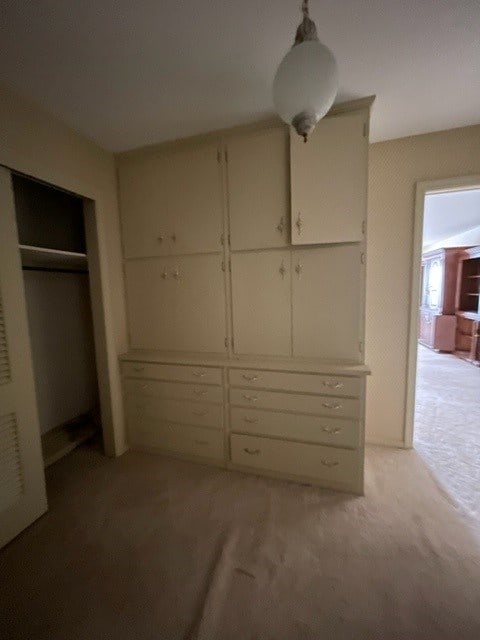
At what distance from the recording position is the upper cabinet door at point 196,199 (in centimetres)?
191

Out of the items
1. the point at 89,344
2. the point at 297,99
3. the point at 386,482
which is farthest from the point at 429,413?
the point at 89,344

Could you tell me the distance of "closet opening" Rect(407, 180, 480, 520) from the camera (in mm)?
1996

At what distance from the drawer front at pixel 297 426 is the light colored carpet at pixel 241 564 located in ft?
1.15

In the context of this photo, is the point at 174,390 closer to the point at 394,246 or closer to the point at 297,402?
the point at 297,402

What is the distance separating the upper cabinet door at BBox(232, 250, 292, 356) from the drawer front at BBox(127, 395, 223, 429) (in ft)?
1.69

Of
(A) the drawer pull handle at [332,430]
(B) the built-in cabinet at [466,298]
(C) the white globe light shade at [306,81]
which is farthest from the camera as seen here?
(B) the built-in cabinet at [466,298]

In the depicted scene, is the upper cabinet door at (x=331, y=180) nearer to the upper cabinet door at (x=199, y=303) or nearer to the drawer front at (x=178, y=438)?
the upper cabinet door at (x=199, y=303)

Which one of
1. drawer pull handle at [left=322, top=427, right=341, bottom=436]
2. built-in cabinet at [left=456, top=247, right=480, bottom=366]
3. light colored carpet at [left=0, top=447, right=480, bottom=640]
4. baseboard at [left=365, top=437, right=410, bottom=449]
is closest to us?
light colored carpet at [left=0, top=447, right=480, bottom=640]

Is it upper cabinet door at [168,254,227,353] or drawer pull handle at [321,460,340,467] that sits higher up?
upper cabinet door at [168,254,227,353]

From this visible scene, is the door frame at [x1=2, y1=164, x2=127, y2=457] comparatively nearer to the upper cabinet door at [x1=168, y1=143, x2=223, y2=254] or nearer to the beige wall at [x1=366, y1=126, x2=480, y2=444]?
the upper cabinet door at [x1=168, y1=143, x2=223, y2=254]

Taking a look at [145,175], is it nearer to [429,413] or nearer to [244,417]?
[244,417]

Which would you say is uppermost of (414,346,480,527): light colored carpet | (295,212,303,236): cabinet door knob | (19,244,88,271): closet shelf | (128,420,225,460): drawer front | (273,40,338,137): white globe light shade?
(273,40,338,137): white globe light shade

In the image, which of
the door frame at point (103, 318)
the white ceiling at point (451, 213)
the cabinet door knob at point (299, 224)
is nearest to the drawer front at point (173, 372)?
the door frame at point (103, 318)

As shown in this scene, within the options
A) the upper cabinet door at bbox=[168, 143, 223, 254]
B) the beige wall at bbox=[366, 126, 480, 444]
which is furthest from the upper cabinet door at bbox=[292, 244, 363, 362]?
the upper cabinet door at bbox=[168, 143, 223, 254]
